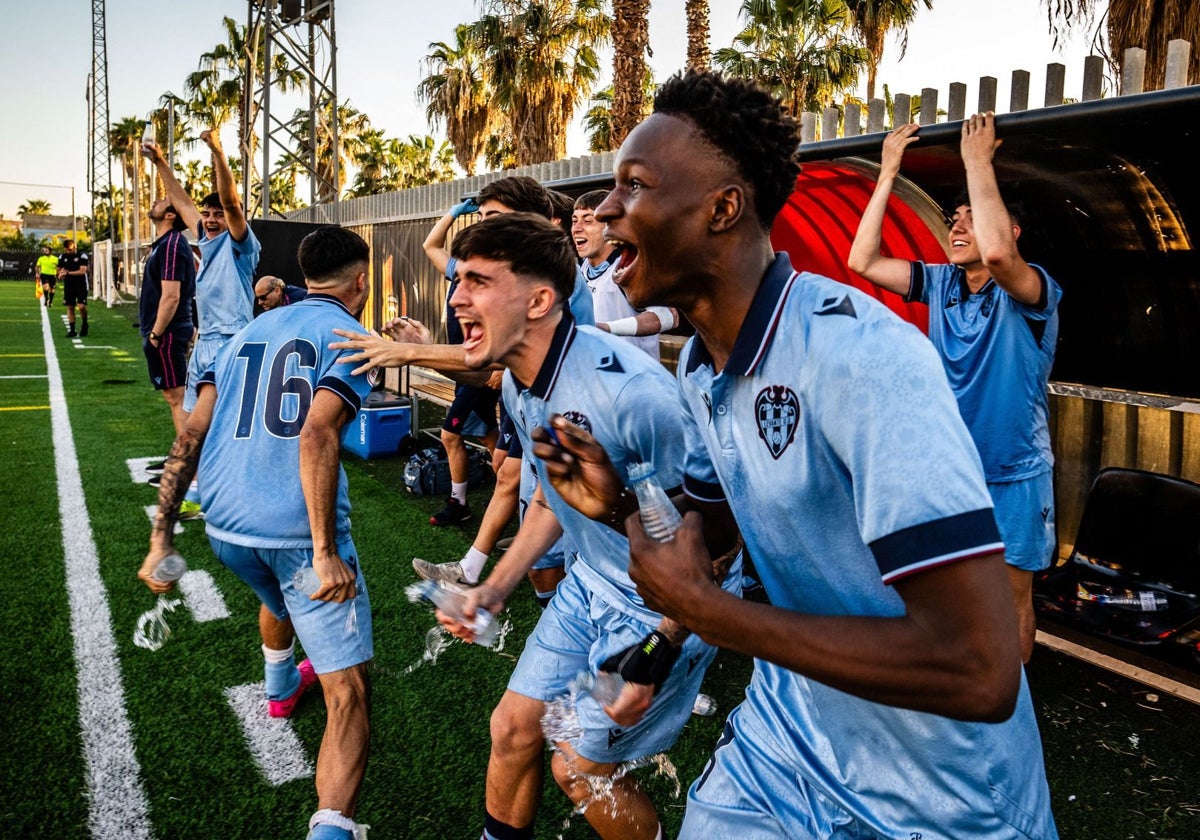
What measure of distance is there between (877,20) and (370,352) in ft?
77.2

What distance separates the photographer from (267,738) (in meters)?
3.66

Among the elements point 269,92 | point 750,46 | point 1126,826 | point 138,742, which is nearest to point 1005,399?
point 1126,826

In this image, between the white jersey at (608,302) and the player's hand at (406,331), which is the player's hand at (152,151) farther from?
the player's hand at (406,331)

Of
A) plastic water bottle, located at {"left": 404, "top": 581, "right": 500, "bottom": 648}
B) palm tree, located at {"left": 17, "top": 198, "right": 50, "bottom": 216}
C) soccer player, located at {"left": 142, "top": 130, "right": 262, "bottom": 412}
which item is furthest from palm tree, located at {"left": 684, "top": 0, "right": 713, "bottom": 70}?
palm tree, located at {"left": 17, "top": 198, "right": 50, "bottom": 216}

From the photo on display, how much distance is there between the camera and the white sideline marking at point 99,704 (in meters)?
3.11

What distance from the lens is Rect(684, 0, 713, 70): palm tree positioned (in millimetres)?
16344

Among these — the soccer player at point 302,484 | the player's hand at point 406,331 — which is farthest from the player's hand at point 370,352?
the player's hand at point 406,331

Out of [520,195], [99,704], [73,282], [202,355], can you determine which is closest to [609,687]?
[520,195]

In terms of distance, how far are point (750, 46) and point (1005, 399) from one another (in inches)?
885

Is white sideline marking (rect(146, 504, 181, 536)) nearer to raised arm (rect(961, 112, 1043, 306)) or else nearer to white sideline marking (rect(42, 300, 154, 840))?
white sideline marking (rect(42, 300, 154, 840))

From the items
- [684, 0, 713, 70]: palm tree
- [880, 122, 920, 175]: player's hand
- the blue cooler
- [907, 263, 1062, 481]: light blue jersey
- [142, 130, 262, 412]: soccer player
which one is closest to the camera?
[907, 263, 1062, 481]: light blue jersey

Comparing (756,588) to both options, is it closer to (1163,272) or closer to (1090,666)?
(1090,666)

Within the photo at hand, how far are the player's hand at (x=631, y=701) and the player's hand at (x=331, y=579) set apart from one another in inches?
57.0

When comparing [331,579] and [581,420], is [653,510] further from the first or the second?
[331,579]
